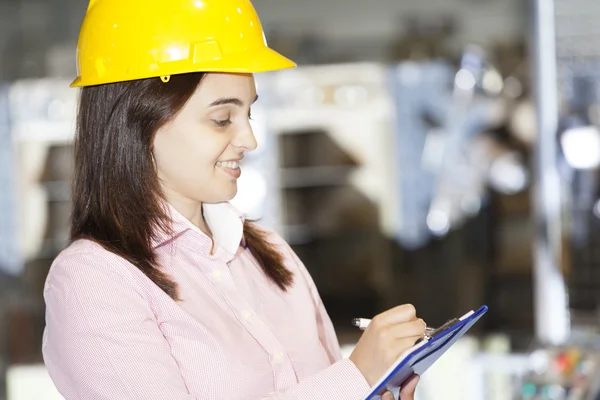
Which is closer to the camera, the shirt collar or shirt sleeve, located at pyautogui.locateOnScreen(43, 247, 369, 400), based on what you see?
shirt sleeve, located at pyautogui.locateOnScreen(43, 247, 369, 400)

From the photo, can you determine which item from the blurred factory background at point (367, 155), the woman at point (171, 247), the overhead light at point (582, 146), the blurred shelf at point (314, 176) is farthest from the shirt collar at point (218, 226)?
the blurred shelf at point (314, 176)

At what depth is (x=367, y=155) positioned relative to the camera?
312 inches

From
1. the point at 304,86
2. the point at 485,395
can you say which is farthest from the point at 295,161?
the point at 485,395

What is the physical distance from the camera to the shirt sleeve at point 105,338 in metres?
1.20

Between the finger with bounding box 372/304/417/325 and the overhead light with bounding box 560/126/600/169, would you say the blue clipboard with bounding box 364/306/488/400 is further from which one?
the overhead light with bounding box 560/126/600/169

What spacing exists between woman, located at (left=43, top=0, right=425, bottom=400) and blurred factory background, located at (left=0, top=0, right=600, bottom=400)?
213 inches

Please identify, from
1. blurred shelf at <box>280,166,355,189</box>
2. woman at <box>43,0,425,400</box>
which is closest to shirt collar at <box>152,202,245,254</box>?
woman at <box>43,0,425,400</box>

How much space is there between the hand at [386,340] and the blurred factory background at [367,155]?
5.52 metres

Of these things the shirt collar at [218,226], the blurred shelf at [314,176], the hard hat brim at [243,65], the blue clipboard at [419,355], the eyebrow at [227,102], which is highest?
the hard hat brim at [243,65]

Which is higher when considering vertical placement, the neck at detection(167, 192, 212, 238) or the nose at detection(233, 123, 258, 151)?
the nose at detection(233, 123, 258, 151)

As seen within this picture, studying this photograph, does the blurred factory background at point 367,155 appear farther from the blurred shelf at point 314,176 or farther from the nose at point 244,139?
the nose at point 244,139

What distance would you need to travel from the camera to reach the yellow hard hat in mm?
1304

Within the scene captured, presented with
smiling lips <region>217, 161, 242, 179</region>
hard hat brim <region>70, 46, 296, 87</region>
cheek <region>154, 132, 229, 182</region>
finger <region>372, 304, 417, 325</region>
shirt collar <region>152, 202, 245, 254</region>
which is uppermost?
hard hat brim <region>70, 46, 296, 87</region>

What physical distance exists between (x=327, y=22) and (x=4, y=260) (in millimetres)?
3148
